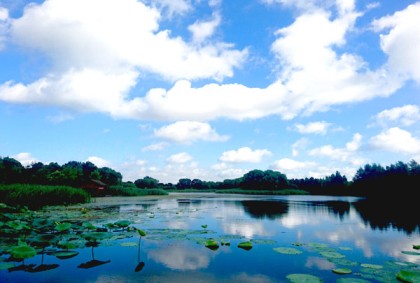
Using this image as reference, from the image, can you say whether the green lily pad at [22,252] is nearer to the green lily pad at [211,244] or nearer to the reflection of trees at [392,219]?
the green lily pad at [211,244]

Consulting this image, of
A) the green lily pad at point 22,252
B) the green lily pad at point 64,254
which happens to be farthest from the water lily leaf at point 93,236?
the green lily pad at point 22,252

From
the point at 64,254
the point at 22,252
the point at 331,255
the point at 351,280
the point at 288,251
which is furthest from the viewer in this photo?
the point at 288,251

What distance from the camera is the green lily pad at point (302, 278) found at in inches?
259

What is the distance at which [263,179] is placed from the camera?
9844 centimetres

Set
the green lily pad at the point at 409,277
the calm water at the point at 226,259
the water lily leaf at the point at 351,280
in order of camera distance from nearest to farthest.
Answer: the green lily pad at the point at 409,277, the water lily leaf at the point at 351,280, the calm water at the point at 226,259

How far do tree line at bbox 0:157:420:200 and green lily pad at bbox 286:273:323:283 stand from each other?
107 ft

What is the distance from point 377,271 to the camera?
24.6 ft

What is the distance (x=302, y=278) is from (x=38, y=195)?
22.0 m

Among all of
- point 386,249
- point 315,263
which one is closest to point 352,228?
point 386,249

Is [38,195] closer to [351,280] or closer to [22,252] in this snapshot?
[22,252]

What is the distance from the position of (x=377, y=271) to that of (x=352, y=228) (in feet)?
28.7

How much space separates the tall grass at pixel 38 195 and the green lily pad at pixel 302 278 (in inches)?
766

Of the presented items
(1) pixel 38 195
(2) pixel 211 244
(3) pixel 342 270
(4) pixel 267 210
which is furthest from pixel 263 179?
(3) pixel 342 270

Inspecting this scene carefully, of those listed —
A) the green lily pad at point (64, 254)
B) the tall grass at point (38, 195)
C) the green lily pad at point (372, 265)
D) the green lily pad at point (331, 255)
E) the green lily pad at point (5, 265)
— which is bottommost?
the green lily pad at point (372, 265)
